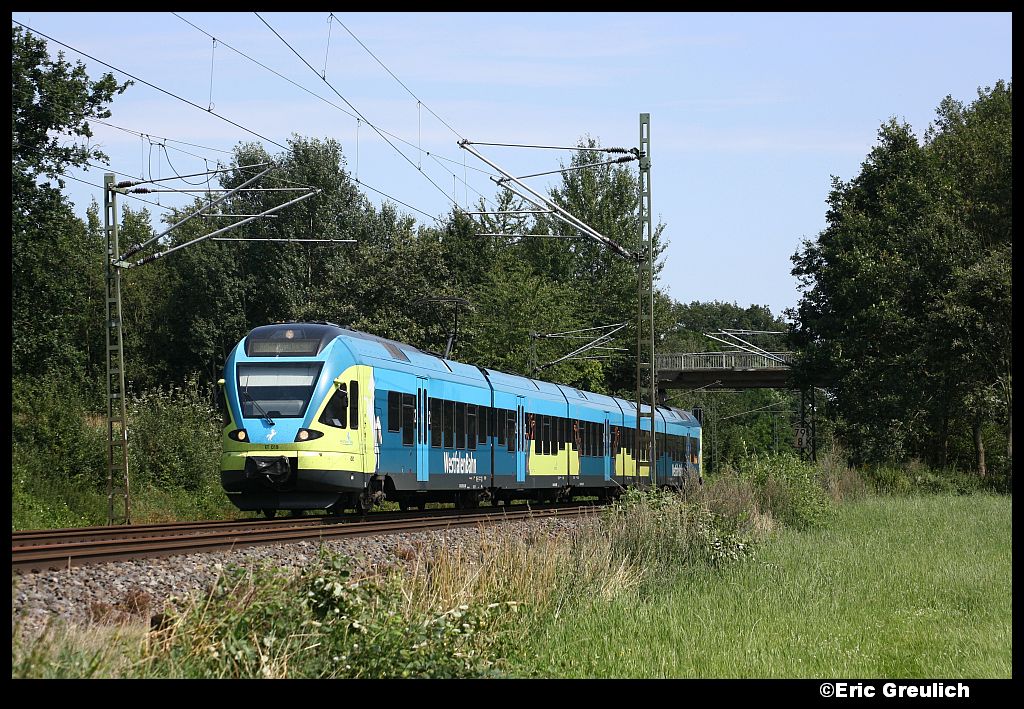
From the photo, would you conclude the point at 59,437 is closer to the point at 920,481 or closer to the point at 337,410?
the point at 337,410

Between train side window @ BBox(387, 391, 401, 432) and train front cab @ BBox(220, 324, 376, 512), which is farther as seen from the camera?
train side window @ BBox(387, 391, 401, 432)

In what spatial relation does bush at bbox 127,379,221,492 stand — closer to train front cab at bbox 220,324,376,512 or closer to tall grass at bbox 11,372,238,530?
tall grass at bbox 11,372,238,530

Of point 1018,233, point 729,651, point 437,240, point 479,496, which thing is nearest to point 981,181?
point 479,496

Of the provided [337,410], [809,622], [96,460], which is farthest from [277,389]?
[809,622]

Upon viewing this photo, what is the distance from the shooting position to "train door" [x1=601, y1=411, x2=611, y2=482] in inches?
1551

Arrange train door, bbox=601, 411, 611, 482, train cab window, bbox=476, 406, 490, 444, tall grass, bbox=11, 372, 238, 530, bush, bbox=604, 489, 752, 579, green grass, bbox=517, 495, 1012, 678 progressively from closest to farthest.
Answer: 1. green grass, bbox=517, 495, 1012, 678
2. bush, bbox=604, 489, 752, 579
3. tall grass, bbox=11, 372, 238, 530
4. train cab window, bbox=476, 406, 490, 444
5. train door, bbox=601, 411, 611, 482

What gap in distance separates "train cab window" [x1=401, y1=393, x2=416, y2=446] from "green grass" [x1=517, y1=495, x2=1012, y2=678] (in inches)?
309

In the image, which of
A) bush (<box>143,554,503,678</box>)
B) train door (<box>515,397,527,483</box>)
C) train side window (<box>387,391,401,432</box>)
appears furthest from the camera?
train door (<box>515,397,527,483</box>)

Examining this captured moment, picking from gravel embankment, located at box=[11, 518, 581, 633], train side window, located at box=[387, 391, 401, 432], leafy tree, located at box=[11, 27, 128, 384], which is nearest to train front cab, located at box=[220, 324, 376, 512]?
train side window, located at box=[387, 391, 401, 432]

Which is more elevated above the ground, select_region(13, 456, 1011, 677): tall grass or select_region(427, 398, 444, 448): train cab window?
select_region(427, 398, 444, 448): train cab window

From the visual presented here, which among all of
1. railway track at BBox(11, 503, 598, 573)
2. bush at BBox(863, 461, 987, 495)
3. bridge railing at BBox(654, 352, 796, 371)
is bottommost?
bush at BBox(863, 461, 987, 495)

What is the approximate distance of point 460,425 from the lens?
2758 cm

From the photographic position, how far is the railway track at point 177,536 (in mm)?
14211

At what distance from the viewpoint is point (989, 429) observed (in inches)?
1946
